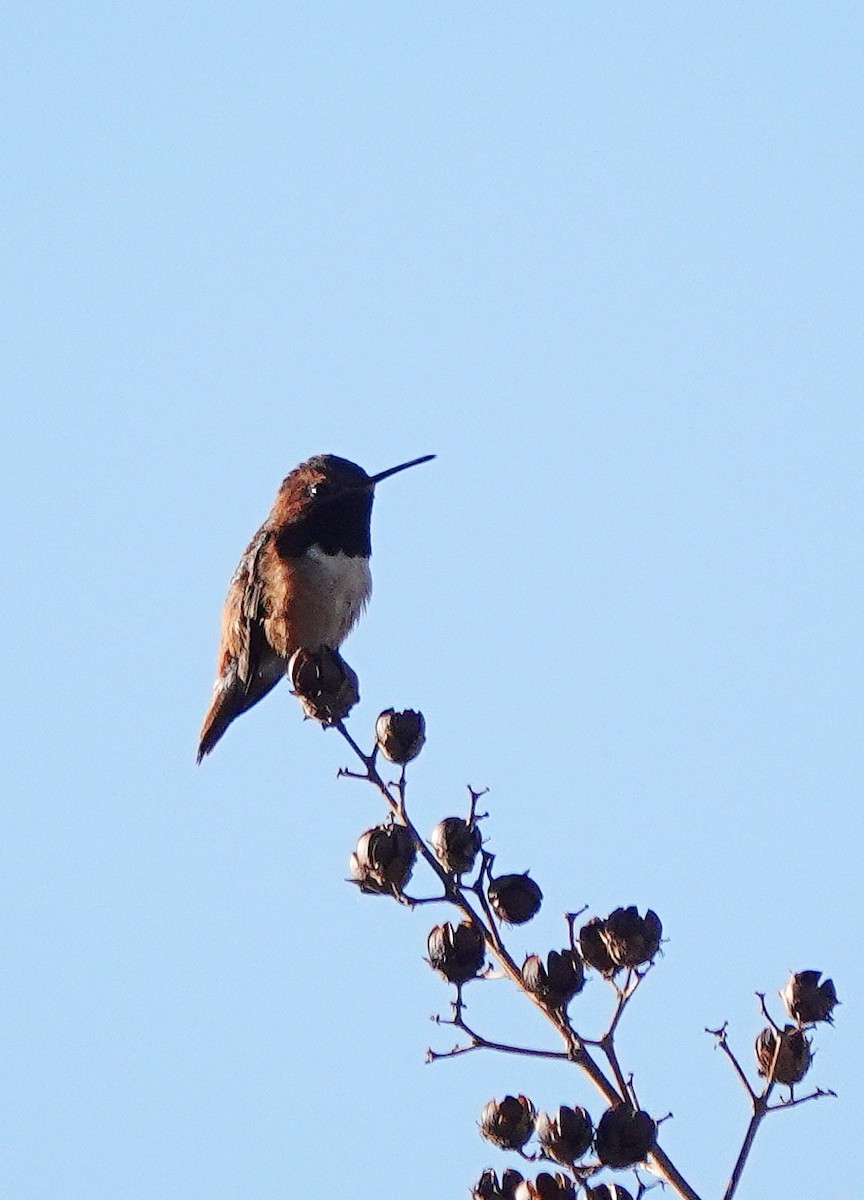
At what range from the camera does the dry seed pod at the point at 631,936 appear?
4.51 meters

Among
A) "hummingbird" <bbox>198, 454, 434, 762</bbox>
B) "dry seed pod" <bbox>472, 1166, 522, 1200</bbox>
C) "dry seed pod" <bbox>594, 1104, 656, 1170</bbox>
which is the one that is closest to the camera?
"dry seed pod" <bbox>594, 1104, 656, 1170</bbox>

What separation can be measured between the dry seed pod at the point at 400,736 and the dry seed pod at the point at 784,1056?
1335 mm

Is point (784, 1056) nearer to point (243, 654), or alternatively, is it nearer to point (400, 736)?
point (400, 736)

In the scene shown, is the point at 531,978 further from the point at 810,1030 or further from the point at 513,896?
the point at 810,1030

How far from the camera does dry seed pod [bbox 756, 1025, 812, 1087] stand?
4484mm

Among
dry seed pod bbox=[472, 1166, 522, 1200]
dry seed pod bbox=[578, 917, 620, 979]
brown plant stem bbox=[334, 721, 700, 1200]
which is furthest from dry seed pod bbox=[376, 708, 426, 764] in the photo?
dry seed pod bbox=[472, 1166, 522, 1200]

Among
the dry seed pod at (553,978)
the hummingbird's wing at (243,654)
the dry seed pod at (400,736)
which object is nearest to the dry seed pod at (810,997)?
the dry seed pod at (553,978)

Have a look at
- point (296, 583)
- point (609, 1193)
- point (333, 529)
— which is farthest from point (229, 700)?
point (609, 1193)

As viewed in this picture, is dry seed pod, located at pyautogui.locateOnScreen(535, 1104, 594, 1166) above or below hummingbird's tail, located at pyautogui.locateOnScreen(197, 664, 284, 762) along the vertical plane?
below

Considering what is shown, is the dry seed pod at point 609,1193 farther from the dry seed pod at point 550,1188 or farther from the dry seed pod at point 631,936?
the dry seed pod at point 631,936

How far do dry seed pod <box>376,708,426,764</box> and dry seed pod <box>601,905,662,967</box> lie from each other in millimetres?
818

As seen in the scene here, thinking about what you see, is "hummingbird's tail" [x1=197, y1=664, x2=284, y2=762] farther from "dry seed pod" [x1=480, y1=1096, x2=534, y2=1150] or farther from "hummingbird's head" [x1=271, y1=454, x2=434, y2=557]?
"dry seed pod" [x1=480, y1=1096, x2=534, y2=1150]

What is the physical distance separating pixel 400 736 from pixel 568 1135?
1.30m

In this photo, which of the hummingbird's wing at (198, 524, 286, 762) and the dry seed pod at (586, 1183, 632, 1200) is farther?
the hummingbird's wing at (198, 524, 286, 762)
